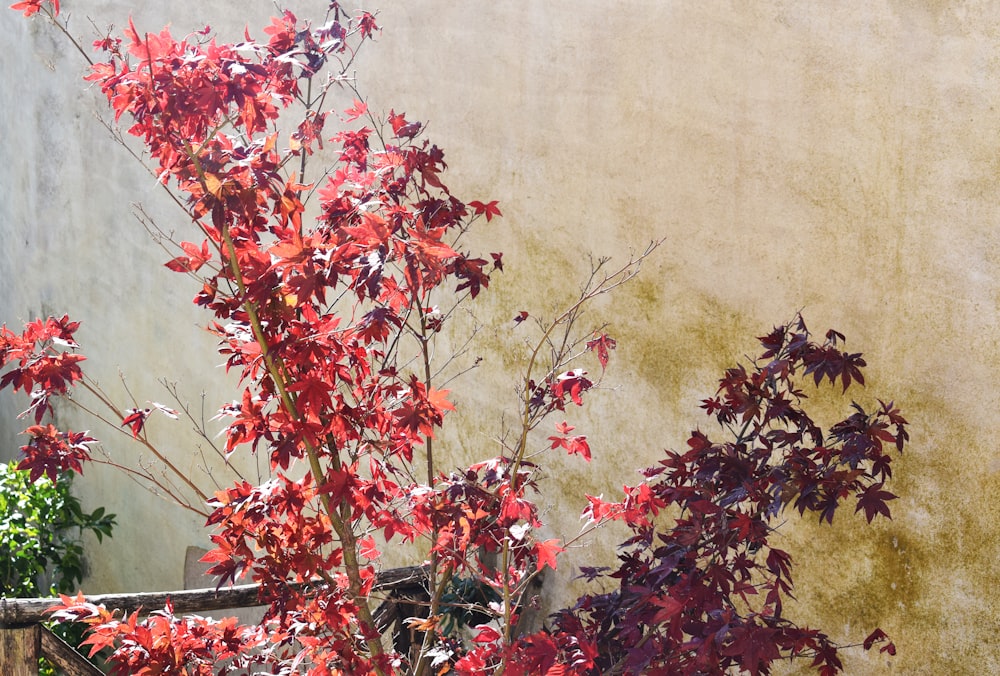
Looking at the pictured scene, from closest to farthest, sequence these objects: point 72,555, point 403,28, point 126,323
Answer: point 403,28, point 72,555, point 126,323

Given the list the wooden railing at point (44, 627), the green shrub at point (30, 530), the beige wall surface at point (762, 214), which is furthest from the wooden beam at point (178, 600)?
the green shrub at point (30, 530)

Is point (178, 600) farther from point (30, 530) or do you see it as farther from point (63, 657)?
point (30, 530)

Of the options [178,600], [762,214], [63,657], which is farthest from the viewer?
[178,600]

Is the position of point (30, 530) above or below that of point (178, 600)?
above

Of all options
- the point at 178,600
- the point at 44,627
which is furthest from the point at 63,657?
the point at 178,600

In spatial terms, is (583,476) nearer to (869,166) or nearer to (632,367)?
(632,367)

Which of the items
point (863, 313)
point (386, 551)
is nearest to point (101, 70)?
point (863, 313)

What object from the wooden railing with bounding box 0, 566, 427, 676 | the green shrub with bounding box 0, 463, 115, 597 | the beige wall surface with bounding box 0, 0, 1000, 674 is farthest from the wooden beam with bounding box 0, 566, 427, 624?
the green shrub with bounding box 0, 463, 115, 597

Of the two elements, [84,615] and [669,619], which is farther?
[84,615]

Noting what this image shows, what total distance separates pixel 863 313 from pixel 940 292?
8.7 inches

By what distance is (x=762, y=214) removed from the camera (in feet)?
10.2

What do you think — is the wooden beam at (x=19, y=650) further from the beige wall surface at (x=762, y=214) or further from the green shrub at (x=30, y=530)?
the green shrub at (x=30, y=530)

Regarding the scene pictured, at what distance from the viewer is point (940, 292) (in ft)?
9.05

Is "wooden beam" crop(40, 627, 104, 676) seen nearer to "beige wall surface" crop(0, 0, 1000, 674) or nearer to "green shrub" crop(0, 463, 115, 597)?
"beige wall surface" crop(0, 0, 1000, 674)
